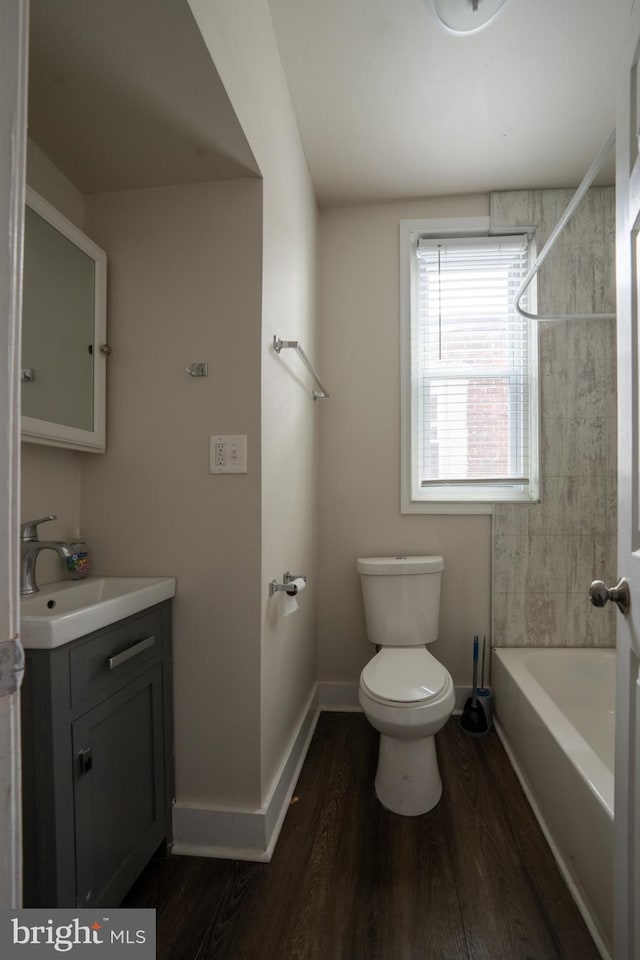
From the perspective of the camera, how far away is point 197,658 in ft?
4.74

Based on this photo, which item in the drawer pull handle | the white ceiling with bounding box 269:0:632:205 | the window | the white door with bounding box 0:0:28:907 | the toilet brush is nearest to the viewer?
the white door with bounding box 0:0:28:907

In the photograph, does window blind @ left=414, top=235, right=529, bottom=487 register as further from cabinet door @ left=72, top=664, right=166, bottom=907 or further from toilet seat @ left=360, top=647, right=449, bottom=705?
cabinet door @ left=72, top=664, right=166, bottom=907

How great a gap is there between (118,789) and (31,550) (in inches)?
24.7

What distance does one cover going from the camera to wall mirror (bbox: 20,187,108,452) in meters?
1.22

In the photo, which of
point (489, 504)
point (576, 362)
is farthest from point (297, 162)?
point (489, 504)

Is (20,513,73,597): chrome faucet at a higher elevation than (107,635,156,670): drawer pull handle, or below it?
higher

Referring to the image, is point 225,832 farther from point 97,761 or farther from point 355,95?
point 355,95

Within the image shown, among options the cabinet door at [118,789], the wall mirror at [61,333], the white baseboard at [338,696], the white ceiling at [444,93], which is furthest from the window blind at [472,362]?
the cabinet door at [118,789]

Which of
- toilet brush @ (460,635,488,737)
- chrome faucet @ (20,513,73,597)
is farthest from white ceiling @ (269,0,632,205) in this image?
toilet brush @ (460,635,488,737)

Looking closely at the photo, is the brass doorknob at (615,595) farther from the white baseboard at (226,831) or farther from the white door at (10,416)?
the white baseboard at (226,831)

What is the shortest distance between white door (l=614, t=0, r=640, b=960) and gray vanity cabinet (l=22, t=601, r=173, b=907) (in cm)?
108

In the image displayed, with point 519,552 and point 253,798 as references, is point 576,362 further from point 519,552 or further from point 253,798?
point 253,798

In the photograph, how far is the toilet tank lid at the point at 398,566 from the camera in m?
2.12

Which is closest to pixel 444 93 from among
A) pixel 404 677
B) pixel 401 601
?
pixel 401 601
